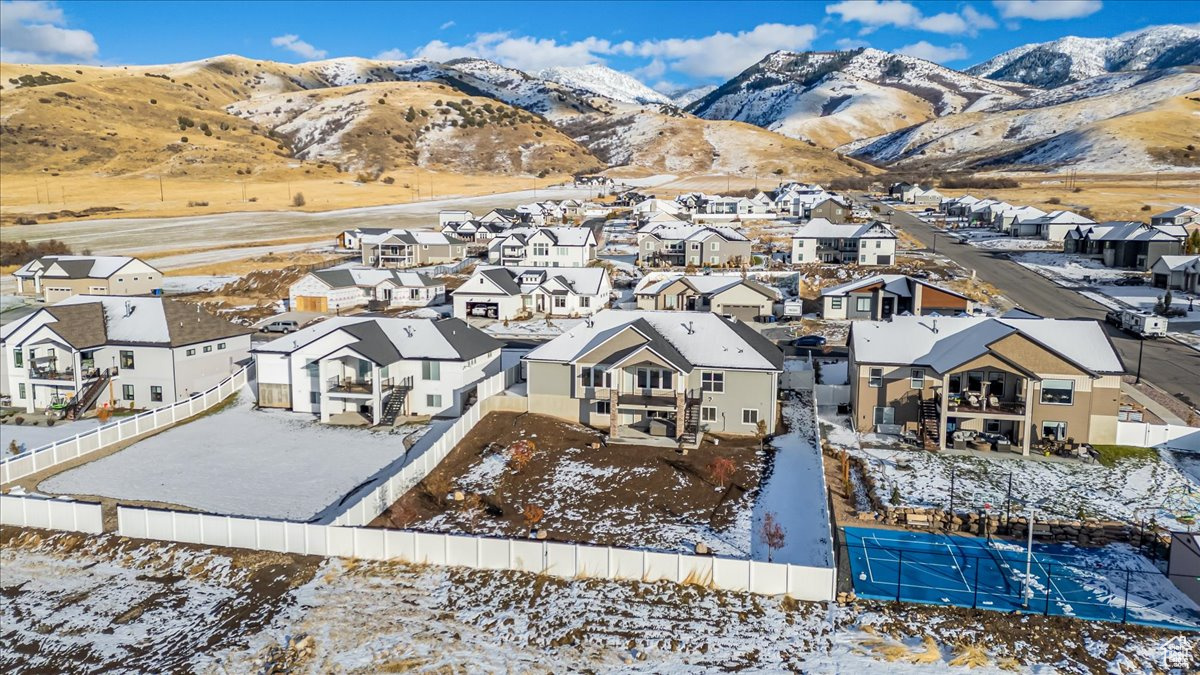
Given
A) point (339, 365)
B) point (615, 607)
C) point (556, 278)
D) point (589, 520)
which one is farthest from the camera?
point (556, 278)

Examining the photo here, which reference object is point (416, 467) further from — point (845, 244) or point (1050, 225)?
point (1050, 225)

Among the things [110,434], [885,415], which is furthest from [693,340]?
[110,434]

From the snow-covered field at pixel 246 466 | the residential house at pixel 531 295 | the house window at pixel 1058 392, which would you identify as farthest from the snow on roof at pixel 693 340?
the residential house at pixel 531 295

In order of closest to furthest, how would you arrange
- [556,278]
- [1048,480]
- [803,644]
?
[803,644] → [1048,480] → [556,278]

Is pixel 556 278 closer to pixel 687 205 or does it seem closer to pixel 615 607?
pixel 615 607

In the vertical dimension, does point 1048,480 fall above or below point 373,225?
below

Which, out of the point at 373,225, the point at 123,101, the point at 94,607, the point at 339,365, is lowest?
the point at 94,607

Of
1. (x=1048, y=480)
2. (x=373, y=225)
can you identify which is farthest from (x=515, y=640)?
(x=373, y=225)
